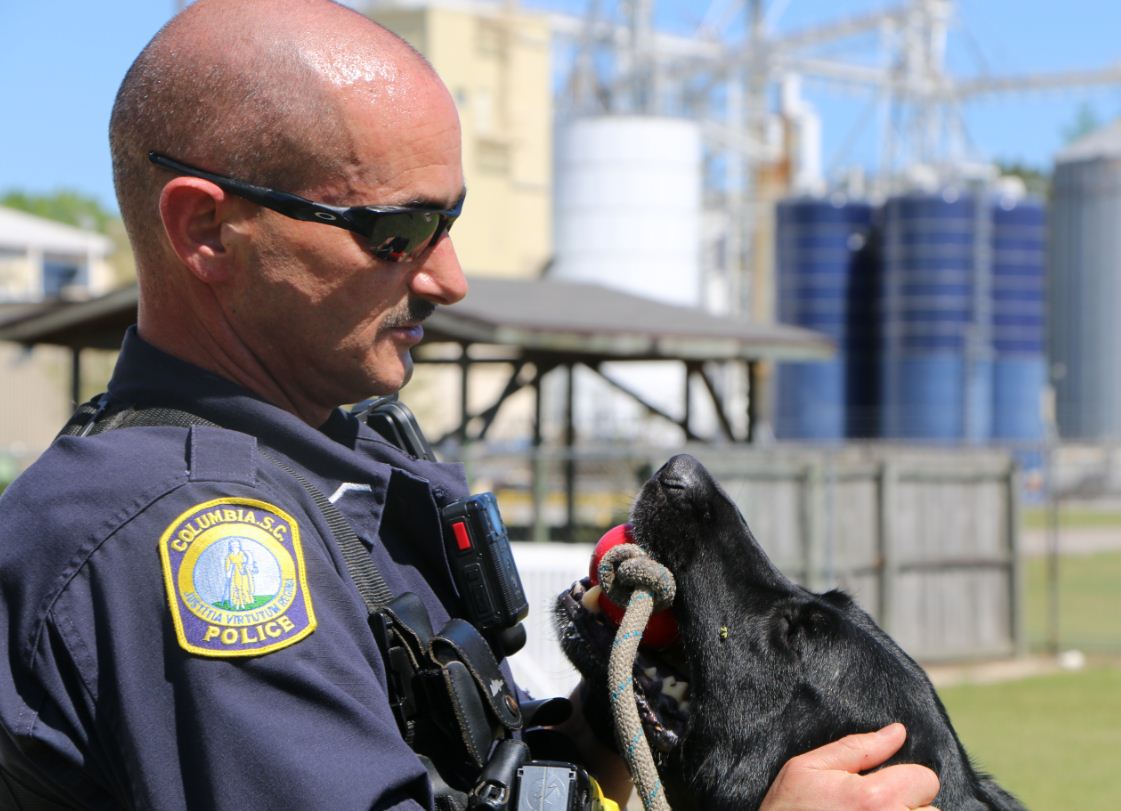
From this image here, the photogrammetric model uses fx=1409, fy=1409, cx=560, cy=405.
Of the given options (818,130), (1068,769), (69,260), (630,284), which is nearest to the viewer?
(1068,769)

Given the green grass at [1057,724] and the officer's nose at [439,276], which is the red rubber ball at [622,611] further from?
the green grass at [1057,724]

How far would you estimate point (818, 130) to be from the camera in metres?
49.2

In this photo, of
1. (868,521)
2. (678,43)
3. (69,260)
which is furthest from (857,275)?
(868,521)

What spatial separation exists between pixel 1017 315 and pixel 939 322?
8.11ft

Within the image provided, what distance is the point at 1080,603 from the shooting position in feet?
53.0

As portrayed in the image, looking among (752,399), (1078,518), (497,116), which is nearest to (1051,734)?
(752,399)

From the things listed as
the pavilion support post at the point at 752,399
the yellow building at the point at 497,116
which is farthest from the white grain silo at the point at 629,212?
the pavilion support post at the point at 752,399

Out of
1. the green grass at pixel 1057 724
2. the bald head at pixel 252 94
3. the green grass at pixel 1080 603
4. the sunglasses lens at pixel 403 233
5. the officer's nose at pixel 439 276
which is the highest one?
the bald head at pixel 252 94

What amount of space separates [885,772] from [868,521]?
10.00m

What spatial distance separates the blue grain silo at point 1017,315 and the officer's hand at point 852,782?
117 feet

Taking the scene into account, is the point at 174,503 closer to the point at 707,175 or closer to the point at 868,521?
the point at 868,521

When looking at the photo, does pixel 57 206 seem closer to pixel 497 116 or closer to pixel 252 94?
pixel 497 116

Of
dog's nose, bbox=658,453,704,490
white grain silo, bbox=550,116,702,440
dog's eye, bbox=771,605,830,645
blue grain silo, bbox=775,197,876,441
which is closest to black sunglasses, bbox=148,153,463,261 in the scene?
dog's nose, bbox=658,453,704,490

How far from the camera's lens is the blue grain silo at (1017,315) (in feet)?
118
